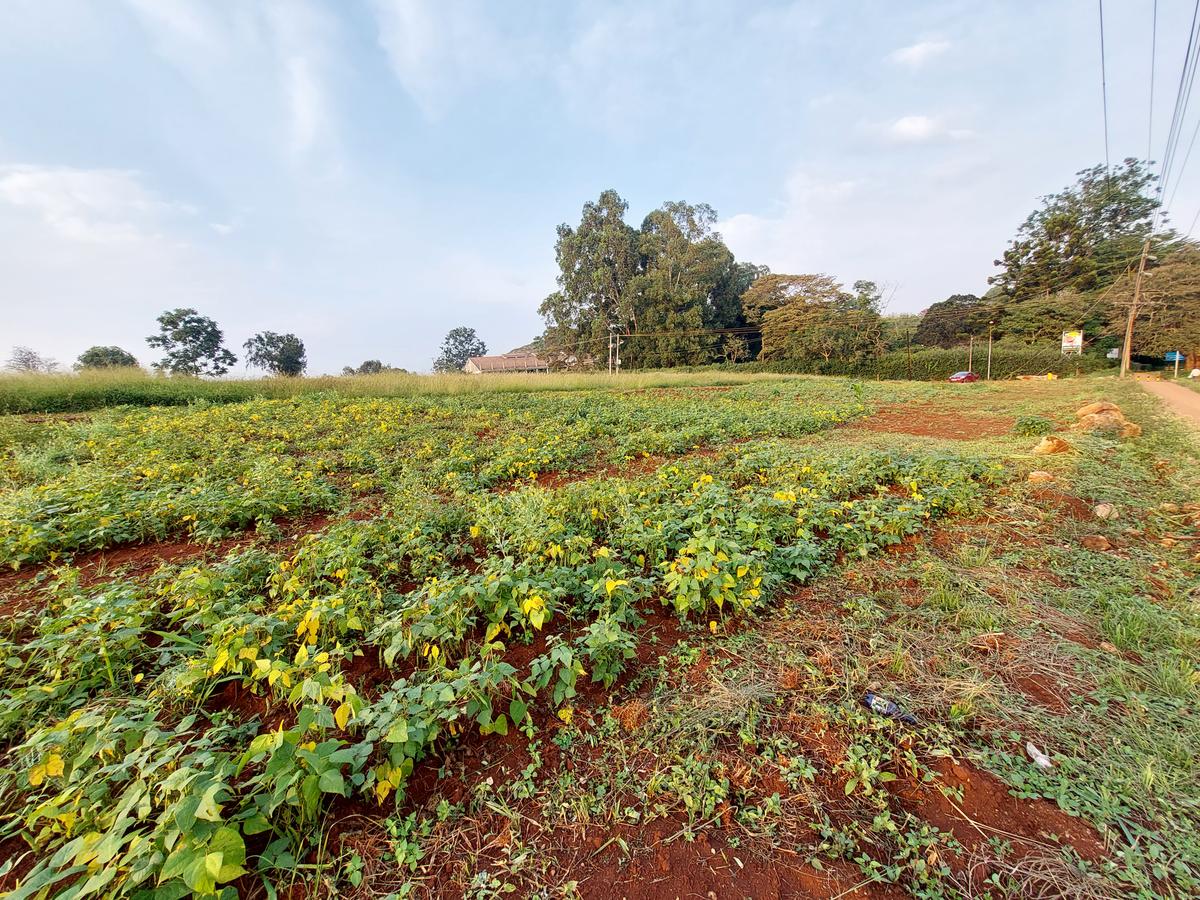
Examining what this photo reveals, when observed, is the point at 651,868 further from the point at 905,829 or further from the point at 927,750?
the point at 927,750

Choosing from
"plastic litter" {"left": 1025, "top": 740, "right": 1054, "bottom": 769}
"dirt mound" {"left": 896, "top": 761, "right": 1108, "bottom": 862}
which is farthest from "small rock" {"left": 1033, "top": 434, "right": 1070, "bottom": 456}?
"dirt mound" {"left": 896, "top": 761, "right": 1108, "bottom": 862}

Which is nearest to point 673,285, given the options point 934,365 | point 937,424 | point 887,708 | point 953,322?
point 934,365

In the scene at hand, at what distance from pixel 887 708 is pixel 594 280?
35.1 metres

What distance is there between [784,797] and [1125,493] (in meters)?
4.94

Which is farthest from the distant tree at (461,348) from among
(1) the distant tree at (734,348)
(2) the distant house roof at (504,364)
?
(1) the distant tree at (734,348)

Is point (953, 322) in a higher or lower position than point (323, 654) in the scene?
higher

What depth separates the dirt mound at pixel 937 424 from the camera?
7.95 metres

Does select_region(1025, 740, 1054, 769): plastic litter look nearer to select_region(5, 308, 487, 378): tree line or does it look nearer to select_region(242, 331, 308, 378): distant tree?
select_region(5, 308, 487, 378): tree line

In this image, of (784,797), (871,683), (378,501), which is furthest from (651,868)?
(378,501)

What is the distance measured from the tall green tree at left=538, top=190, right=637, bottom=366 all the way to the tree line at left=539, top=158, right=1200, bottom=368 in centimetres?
8

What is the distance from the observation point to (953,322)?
122ft

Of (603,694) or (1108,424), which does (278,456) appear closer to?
(603,694)

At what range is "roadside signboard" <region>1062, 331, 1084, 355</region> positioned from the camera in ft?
83.8

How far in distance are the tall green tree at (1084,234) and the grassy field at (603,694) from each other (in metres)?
41.8
